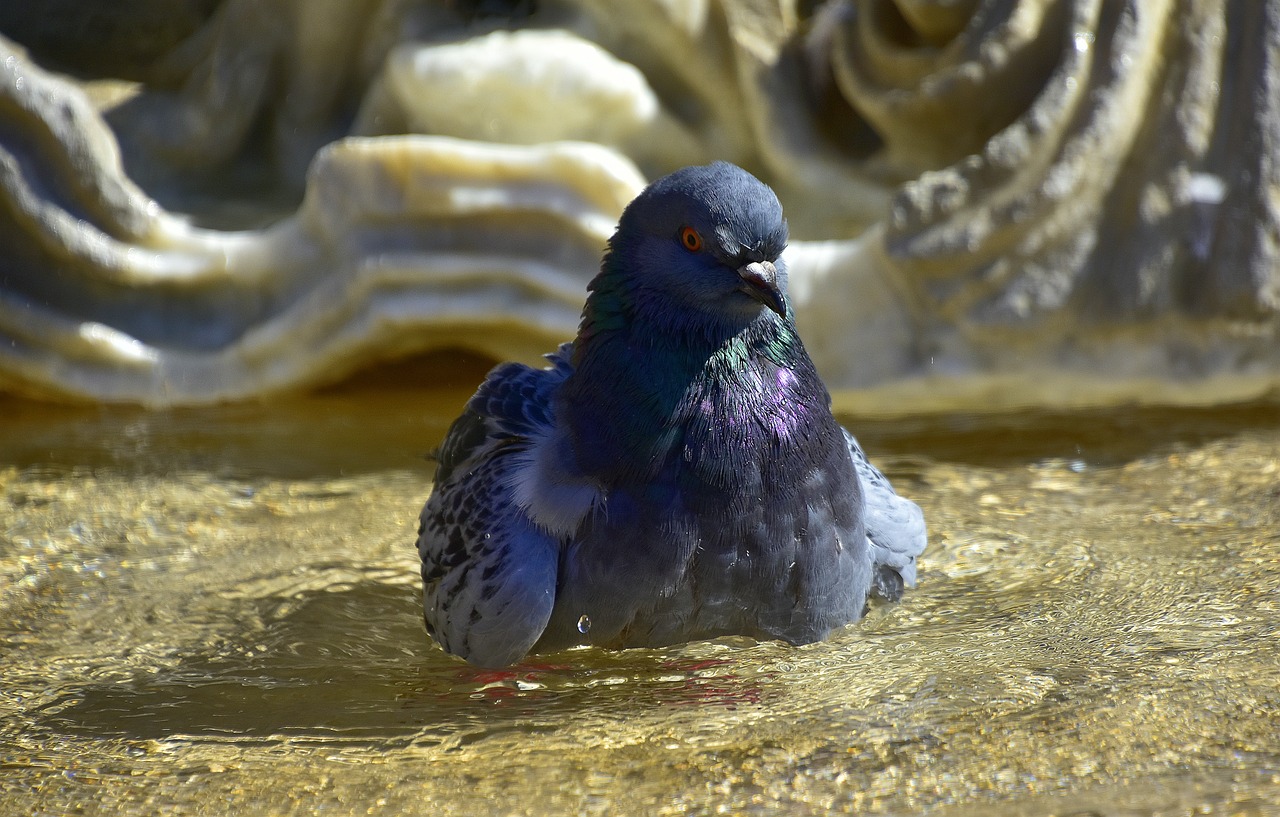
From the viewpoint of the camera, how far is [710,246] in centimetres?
317

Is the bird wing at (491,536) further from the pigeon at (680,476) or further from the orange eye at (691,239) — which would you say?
the orange eye at (691,239)

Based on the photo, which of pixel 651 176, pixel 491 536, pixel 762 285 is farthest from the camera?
pixel 651 176

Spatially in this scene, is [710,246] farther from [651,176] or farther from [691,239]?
[651,176]

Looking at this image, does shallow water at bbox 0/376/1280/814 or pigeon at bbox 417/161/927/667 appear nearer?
shallow water at bbox 0/376/1280/814

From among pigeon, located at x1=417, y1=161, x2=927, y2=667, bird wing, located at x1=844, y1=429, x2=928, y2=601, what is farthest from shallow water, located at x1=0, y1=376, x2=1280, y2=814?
pigeon, located at x1=417, y1=161, x2=927, y2=667

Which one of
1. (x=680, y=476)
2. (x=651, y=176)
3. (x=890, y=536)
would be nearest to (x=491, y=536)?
(x=680, y=476)

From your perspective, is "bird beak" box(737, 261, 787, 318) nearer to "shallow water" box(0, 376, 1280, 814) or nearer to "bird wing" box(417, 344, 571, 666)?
"bird wing" box(417, 344, 571, 666)

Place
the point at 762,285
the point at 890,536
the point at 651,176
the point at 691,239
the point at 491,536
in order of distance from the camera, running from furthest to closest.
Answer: the point at 651,176
the point at 890,536
the point at 491,536
the point at 691,239
the point at 762,285

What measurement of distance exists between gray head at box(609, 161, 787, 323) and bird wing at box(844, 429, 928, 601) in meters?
0.73

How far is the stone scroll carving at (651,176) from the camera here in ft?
17.0

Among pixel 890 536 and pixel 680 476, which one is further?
pixel 890 536

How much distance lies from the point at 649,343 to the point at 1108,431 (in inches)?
110

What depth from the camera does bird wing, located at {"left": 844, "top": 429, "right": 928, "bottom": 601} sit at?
144 inches

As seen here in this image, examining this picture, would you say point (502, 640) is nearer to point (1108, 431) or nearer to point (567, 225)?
point (567, 225)
